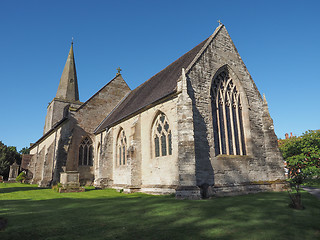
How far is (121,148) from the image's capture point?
20109 mm

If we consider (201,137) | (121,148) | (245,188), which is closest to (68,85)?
(121,148)

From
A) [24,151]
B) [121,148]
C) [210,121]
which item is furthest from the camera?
[24,151]

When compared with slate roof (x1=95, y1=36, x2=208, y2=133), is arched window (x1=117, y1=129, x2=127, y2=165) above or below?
below

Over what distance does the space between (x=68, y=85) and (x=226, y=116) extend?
30904 mm

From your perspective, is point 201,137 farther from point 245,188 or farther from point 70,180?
point 70,180

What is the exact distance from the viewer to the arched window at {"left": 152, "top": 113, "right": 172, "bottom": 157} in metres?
14.5

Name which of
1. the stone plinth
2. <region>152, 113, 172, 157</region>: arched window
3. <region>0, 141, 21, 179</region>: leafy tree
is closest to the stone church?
<region>152, 113, 172, 157</region>: arched window

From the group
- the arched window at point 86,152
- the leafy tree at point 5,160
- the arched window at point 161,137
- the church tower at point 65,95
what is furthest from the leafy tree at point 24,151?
the arched window at point 161,137

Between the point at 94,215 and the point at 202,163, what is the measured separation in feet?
22.9

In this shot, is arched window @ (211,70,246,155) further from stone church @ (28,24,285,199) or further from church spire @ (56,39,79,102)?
church spire @ (56,39,79,102)

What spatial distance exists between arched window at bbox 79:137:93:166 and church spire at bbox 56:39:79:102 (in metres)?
16.5

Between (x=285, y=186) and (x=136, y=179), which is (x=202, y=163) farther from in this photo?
(x=285, y=186)

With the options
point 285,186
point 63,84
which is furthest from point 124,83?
point 285,186

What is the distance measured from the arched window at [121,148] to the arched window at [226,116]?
8.57 m
